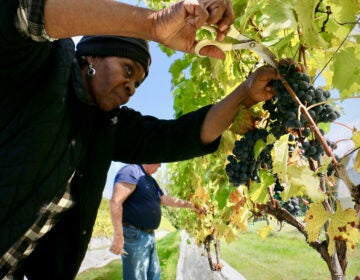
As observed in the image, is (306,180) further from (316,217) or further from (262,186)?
(262,186)

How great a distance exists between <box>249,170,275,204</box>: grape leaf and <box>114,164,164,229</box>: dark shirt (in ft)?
8.06

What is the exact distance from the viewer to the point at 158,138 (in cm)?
196

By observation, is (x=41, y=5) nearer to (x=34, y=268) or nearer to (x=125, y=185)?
(x=34, y=268)

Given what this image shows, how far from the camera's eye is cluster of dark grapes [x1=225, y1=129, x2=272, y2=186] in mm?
1475

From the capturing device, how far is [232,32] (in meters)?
1.10

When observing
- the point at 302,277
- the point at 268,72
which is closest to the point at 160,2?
the point at 268,72

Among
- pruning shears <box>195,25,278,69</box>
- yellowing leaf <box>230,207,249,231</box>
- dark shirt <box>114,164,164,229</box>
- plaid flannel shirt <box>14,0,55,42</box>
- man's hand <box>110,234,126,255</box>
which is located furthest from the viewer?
dark shirt <box>114,164,164,229</box>

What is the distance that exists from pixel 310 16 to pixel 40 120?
1.08m

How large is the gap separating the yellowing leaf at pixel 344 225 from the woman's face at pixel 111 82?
121cm

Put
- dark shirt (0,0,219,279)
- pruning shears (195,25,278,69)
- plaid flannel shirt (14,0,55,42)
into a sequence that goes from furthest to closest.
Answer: dark shirt (0,0,219,279) < pruning shears (195,25,278,69) < plaid flannel shirt (14,0,55,42)

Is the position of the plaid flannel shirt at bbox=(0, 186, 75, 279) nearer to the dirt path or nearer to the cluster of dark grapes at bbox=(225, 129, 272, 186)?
the cluster of dark grapes at bbox=(225, 129, 272, 186)

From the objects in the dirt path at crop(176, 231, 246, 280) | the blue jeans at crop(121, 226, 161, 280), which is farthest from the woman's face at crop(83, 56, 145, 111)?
the dirt path at crop(176, 231, 246, 280)

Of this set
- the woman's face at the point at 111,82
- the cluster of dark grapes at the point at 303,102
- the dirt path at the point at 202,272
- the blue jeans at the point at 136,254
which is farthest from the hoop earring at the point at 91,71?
the dirt path at the point at 202,272

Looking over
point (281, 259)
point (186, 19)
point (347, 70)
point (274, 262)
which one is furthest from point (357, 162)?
point (281, 259)
